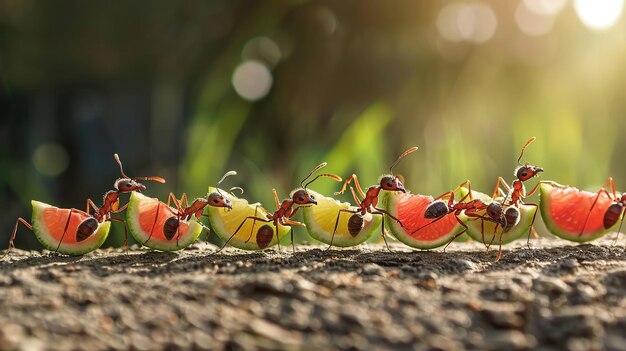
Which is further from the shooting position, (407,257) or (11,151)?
(11,151)

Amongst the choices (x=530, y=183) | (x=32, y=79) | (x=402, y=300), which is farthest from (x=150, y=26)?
(x=402, y=300)

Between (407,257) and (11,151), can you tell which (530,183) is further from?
(11,151)

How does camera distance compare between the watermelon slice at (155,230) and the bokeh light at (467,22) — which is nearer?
the watermelon slice at (155,230)

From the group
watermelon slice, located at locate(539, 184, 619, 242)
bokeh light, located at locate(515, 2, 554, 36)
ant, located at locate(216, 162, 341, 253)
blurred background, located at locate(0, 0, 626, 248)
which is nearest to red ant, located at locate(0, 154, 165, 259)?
ant, located at locate(216, 162, 341, 253)

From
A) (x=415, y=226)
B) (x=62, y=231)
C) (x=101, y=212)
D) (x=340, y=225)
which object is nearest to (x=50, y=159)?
(x=101, y=212)

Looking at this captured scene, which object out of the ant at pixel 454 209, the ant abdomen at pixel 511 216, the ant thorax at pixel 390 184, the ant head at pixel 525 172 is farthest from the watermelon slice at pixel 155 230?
the ant head at pixel 525 172

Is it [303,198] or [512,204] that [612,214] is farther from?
[303,198]

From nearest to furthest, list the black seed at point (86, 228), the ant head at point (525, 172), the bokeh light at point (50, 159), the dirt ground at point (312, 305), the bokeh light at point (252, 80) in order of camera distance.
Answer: the dirt ground at point (312, 305)
the black seed at point (86, 228)
the ant head at point (525, 172)
the bokeh light at point (252, 80)
the bokeh light at point (50, 159)

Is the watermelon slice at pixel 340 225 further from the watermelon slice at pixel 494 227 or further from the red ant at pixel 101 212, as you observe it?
the red ant at pixel 101 212
